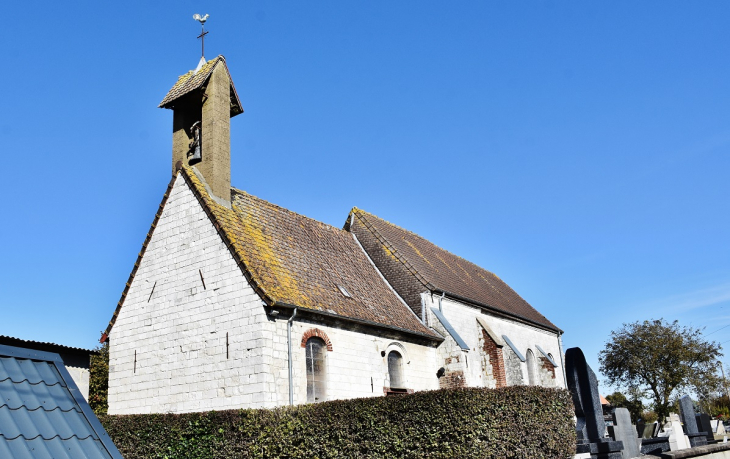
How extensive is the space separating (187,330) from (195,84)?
7.89 meters

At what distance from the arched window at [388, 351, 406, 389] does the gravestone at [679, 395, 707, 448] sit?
328 inches

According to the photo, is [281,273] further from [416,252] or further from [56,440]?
[56,440]

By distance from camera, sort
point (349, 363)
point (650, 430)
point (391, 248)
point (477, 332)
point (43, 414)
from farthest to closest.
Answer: point (477, 332), point (391, 248), point (650, 430), point (349, 363), point (43, 414)

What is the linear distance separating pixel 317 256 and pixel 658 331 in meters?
27.7

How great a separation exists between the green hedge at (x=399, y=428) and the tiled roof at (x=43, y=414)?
30.6ft

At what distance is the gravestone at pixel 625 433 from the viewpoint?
12.1m

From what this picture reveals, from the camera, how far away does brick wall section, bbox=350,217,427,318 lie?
74.5ft

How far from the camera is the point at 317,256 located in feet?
67.1

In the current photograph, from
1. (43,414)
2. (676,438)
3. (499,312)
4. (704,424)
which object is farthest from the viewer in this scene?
(499,312)

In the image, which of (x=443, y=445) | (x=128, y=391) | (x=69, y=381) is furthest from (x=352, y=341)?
(x=69, y=381)

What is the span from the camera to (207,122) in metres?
19.1

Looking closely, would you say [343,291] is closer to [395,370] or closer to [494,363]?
[395,370]

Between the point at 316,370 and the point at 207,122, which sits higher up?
the point at 207,122

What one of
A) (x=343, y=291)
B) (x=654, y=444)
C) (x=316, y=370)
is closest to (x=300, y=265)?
(x=343, y=291)
